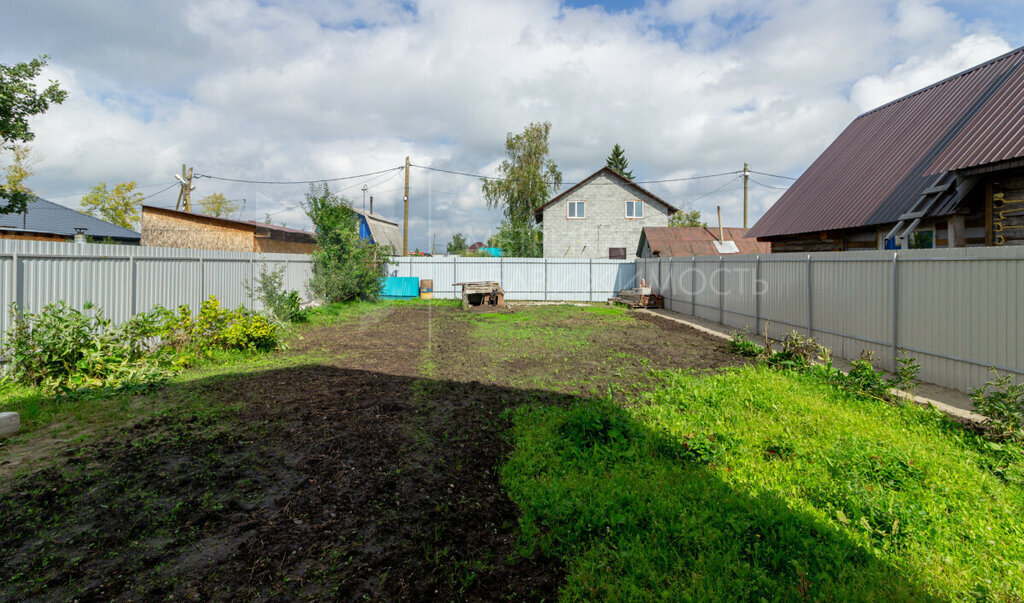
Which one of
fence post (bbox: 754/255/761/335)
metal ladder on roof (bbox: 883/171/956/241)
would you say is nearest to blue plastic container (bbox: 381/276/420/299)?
fence post (bbox: 754/255/761/335)

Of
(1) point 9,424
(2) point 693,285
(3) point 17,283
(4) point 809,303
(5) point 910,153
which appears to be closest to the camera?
(1) point 9,424

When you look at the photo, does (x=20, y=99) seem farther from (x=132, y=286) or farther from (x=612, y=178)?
(x=612, y=178)

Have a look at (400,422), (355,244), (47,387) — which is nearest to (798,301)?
(400,422)

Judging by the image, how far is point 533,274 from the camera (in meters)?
21.0

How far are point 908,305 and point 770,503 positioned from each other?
473 cm

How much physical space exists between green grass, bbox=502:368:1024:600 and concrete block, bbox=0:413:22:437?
4.50m

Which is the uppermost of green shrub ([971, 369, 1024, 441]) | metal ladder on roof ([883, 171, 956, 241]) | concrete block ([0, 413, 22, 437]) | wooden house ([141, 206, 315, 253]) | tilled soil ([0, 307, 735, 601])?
wooden house ([141, 206, 315, 253])

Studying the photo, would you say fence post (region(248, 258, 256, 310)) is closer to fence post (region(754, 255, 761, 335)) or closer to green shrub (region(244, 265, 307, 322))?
green shrub (region(244, 265, 307, 322))

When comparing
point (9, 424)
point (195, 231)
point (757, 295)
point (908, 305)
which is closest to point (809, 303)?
point (757, 295)

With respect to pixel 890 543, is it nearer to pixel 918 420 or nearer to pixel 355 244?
pixel 918 420

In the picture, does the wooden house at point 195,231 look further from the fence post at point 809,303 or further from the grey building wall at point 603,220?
the fence post at point 809,303

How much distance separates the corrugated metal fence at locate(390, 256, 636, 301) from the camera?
68.7ft

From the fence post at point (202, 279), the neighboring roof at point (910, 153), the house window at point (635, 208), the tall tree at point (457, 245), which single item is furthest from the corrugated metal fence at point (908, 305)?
the tall tree at point (457, 245)

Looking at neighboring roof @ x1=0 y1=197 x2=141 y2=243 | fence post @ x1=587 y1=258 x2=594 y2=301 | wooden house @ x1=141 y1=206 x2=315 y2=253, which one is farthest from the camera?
neighboring roof @ x1=0 y1=197 x2=141 y2=243
